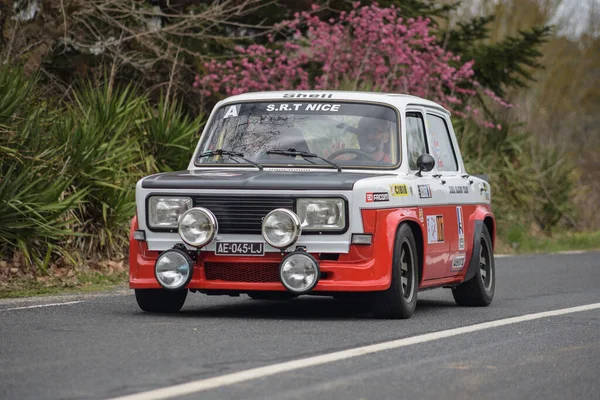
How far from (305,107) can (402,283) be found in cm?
176

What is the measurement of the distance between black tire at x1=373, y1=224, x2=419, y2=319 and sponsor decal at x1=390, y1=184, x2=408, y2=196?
0.24 metres

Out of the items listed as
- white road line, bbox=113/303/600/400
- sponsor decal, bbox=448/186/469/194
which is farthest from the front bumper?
sponsor decal, bbox=448/186/469/194

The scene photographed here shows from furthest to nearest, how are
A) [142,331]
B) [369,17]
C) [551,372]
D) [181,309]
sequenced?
[369,17]
[181,309]
[142,331]
[551,372]

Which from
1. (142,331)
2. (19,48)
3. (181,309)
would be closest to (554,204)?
(19,48)

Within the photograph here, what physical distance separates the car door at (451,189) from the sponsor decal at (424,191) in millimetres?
370

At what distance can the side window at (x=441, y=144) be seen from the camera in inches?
431

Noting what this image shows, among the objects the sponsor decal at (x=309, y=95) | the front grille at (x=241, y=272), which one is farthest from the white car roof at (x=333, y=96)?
the front grille at (x=241, y=272)

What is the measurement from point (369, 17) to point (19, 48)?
276 inches

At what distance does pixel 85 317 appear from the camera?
912 cm

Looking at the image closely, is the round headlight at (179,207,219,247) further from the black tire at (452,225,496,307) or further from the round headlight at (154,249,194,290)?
the black tire at (452,225,496,307)

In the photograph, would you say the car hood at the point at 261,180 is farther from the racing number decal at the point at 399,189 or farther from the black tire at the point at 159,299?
the black tire at the point at 159,299

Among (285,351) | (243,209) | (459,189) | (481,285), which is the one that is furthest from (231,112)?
(285,351)

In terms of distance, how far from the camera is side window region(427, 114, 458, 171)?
10945 mm

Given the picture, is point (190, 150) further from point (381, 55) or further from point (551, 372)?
point (551, 372)
